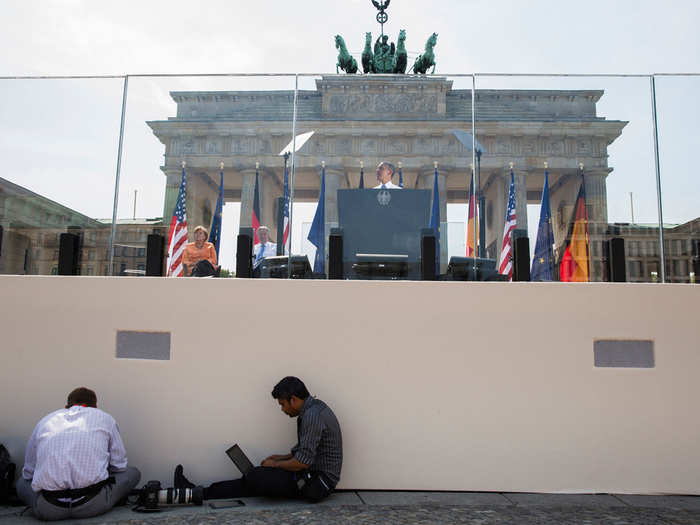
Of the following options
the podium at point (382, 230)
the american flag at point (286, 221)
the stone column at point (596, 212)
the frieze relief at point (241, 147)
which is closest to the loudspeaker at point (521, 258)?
the stone column at point (596, 212)

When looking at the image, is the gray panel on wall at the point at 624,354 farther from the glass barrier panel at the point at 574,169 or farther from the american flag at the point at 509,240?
the american flag at the point at 509,240

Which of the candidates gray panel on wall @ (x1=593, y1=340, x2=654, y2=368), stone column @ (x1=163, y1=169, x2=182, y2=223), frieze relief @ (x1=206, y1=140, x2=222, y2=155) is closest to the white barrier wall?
gray panel on wall @ (x1=593, y1=340, x2=654, y2=368)

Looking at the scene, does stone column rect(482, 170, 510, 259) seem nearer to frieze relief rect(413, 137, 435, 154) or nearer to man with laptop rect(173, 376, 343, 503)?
frieze relief rect(413, 137, 435, 154)

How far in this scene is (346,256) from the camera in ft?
14.9

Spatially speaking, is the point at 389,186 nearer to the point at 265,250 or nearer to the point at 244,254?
the point at 265,250

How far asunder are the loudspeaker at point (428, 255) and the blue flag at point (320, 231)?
0.76 meters

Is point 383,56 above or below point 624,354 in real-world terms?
above

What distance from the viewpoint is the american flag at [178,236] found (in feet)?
→ 15.0

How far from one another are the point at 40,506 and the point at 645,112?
4983 millimetres

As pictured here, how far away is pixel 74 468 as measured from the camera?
3.39m

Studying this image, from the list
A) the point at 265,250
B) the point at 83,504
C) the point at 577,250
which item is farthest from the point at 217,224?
the point at 577,250

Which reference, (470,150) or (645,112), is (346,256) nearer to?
(470,150)

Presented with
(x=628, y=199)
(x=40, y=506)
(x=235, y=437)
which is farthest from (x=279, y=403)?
(x=628, y=199)

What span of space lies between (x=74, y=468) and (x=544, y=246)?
3587 mm
